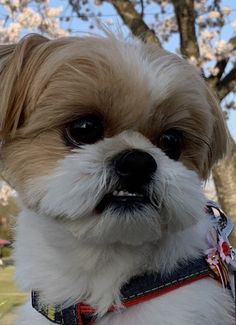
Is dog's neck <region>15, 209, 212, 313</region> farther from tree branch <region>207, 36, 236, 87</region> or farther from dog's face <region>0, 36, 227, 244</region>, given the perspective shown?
tree branch <region>207, 36, 236, 87</region>

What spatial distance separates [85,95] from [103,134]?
0.14 m

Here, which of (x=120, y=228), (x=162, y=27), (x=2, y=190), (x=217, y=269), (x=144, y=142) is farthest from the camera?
(x=2, y=190)

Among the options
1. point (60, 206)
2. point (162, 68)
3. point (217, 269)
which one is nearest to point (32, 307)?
point (60, 206)

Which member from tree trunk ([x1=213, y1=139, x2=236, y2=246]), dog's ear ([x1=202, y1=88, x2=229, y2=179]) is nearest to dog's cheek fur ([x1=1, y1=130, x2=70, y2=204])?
dog's ear ([x1=202, y1=88, x2=229, y2=179])

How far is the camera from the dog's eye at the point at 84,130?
63.3 inches

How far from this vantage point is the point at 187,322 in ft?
5.24

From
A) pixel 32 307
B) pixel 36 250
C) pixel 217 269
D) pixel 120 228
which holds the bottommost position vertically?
pixel 32 307

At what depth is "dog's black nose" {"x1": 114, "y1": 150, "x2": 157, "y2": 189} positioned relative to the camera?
4.91 ft

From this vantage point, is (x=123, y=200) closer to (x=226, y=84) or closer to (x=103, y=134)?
(x=103, y=134)

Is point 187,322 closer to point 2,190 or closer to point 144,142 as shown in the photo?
point 144,142

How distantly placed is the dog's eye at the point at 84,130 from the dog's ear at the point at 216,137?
1.67ft

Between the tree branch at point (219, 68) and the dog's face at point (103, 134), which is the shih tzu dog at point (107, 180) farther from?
the tree branch at point (219, 68)

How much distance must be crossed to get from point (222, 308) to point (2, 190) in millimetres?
9719

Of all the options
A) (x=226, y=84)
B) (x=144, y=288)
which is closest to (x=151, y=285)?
(x=144, y=288)
